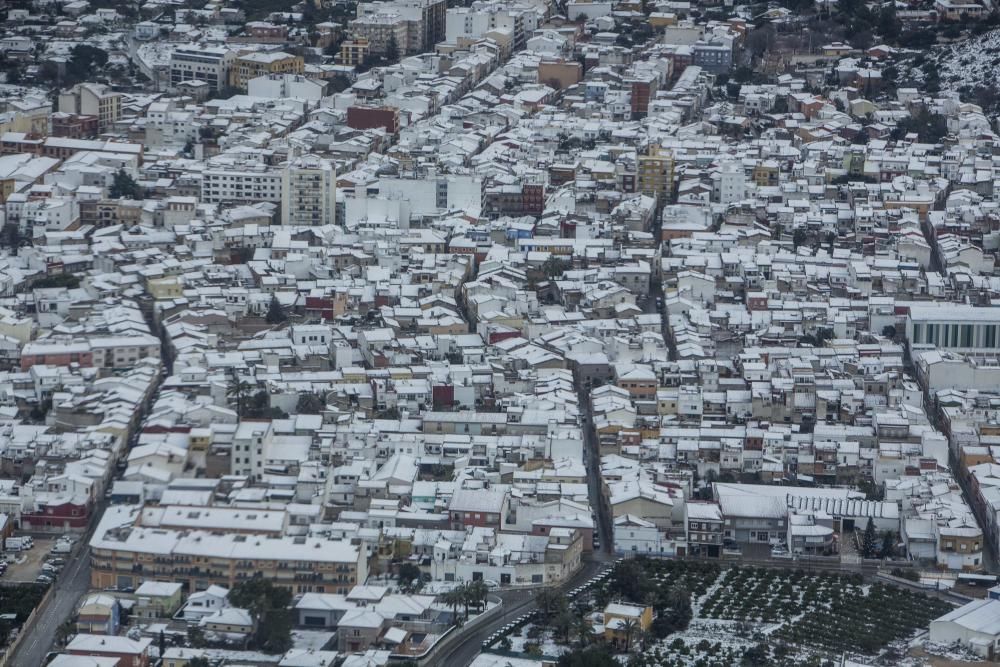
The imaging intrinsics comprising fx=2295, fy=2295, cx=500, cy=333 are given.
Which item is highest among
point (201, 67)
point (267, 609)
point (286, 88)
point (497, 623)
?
point (201, 67)

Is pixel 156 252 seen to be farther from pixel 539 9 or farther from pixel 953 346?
pixel 539 9

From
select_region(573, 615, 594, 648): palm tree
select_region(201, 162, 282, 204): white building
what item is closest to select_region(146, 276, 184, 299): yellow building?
select_region(201, 162, 282, 204): white building

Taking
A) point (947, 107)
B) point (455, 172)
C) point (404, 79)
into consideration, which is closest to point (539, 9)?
point (404, 79)

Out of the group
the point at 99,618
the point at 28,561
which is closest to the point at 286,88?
the point at 28,561

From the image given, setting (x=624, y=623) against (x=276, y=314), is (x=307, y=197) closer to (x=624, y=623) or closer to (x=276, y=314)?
(x=276, y=314)

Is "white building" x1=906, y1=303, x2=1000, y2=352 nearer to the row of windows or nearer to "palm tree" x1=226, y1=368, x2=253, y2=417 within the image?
the row of windows

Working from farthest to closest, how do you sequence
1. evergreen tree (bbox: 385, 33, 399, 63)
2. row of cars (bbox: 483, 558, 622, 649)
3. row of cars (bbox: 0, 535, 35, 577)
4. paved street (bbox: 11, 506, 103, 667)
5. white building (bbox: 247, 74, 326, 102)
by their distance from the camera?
evergreen tree (bbox: 385, 33, 399, 63)
white building (bbox: 247, 74, 326, 102)
row of cars (bbox: 0, 535, 35, 577)
row of cars (bbox: 483, 558, 622, 649)
paved street (bbox: 11, 506, 103, 667)
